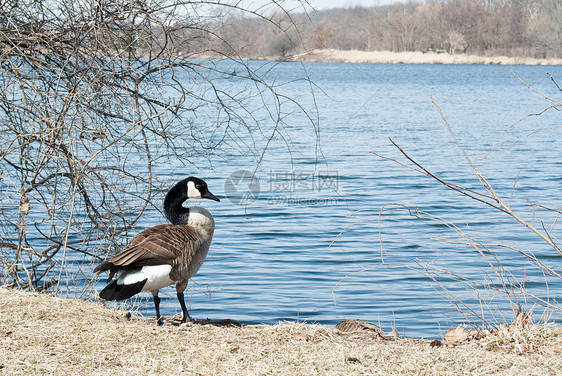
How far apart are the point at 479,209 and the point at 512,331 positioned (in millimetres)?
10318

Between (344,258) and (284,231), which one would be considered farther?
(284,231)

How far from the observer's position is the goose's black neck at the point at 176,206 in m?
6.00

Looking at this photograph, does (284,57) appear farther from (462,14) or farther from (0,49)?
(462,14)

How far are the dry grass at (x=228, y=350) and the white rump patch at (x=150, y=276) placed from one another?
→ 0.35 m

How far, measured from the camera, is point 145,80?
22.1ft

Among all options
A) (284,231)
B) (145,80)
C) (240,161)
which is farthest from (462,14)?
(145,80)

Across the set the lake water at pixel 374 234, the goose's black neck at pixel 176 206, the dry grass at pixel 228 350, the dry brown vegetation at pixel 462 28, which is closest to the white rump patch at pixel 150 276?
the dry grass at pixel 228 350

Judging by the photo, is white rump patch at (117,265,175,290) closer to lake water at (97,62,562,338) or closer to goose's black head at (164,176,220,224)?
goose's black head at (164,176,220,224)

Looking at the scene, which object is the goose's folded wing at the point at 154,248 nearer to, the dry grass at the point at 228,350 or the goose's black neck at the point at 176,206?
the goose's black neck at the point at 176,206

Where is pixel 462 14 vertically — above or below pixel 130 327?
above

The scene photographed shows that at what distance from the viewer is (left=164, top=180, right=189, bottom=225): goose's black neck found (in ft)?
19.7

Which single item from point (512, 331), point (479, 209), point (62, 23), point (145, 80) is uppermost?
point (62, 23)

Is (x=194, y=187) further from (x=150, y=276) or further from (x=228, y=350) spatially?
(x=228, y=350)

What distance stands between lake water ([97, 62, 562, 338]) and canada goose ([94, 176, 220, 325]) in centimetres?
107
